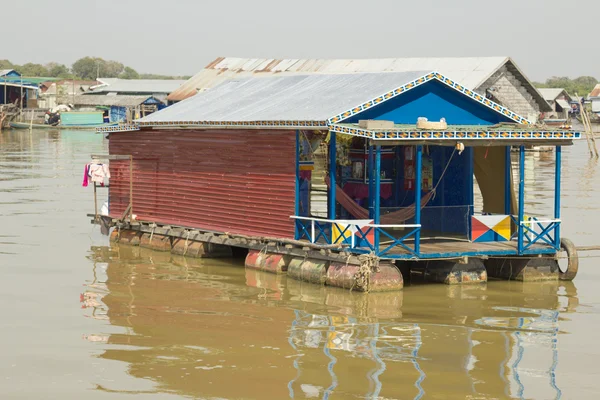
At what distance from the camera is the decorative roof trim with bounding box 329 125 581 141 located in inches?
700

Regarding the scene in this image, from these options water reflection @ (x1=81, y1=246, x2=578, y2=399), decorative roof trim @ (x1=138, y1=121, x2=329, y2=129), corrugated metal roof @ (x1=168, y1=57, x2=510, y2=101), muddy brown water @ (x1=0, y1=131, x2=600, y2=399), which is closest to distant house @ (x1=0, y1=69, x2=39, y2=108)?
corrugated metal roof @ (x1=168, y1=57, x2=510, y2=101)

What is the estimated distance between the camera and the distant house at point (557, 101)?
8358 centimetres

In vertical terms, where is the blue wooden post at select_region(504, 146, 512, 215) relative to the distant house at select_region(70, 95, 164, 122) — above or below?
below

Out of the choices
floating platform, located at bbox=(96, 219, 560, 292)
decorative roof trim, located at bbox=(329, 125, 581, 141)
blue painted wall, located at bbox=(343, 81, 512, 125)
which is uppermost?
blue painted wall, located at bbox=(343, 81, 512, 125)

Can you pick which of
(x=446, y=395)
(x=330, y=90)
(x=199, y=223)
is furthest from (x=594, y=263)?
(x=446, y=395)

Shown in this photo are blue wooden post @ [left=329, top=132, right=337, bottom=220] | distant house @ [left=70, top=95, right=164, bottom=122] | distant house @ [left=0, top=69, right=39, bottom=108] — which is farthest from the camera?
distant house @ [left=0, top=69, right=39, bottom=108]

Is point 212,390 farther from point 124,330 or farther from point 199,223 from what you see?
point 199,223

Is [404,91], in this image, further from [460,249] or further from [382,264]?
[382,264]

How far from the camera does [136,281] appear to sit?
20.0 m

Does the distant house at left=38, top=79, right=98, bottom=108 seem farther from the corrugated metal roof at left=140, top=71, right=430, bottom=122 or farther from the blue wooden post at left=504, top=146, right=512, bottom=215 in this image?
the blue wooden post at left=504, top=146, right=512, bottom=215

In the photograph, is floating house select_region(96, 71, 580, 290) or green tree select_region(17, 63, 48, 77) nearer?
floating house select_region(96, 71, 580, 290)

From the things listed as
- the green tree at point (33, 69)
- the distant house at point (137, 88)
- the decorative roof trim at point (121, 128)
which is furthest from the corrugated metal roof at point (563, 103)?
the green tree at point (33, 69)

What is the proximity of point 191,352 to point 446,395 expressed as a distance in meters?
3.78

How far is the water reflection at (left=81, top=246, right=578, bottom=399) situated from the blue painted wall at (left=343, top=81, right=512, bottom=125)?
3230 millimetres
